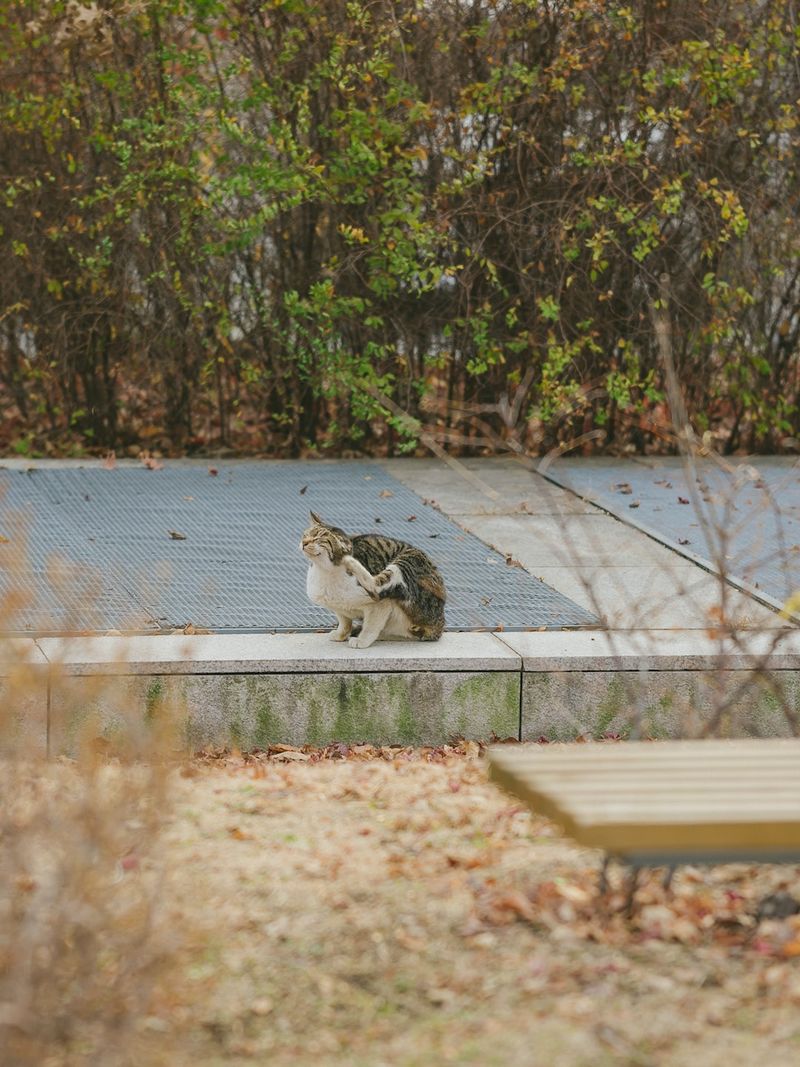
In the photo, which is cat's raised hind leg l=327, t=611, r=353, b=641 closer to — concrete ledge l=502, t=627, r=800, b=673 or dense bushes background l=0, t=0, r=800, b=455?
concrete ledge l=502, t=627, r=800, b=673

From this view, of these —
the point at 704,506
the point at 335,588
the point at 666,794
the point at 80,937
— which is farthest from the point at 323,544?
the point at 704,506

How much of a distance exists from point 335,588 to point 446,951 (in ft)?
7.88

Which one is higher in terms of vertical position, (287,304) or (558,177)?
(558,177)

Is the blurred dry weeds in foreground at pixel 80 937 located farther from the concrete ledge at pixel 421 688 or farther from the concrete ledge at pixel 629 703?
the concrete ledge at pixel 629 703

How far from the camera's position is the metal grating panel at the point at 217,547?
22.3 ft

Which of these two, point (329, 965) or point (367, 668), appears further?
point (367, 668)

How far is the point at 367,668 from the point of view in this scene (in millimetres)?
6133

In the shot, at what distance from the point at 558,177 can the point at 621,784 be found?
7304 millimetres

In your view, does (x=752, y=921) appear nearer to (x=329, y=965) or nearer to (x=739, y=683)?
(x=329, y=965)

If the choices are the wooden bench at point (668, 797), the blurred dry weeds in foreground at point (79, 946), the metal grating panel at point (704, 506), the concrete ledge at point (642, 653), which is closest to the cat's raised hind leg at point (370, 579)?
the concrete ledge at point (642, 653)

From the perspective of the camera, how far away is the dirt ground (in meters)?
3.44

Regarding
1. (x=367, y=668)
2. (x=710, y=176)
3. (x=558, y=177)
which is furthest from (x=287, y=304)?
(x=367, y=668)

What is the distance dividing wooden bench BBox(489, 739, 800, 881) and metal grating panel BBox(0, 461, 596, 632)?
7.56ft

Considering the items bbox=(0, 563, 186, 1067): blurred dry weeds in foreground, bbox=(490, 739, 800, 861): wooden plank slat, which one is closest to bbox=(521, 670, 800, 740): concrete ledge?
bbox=(490, 739, 800, 861): wooden plank slat
